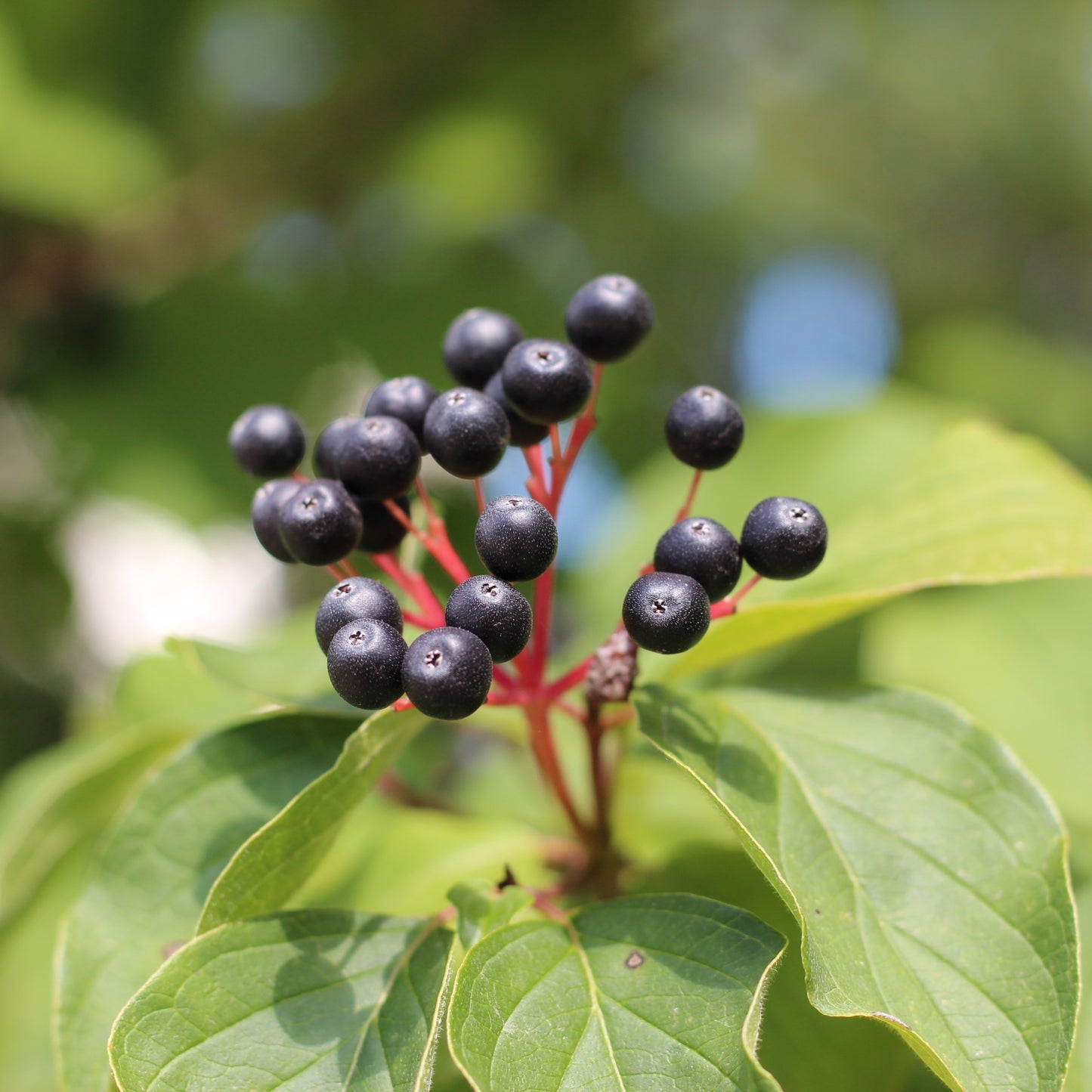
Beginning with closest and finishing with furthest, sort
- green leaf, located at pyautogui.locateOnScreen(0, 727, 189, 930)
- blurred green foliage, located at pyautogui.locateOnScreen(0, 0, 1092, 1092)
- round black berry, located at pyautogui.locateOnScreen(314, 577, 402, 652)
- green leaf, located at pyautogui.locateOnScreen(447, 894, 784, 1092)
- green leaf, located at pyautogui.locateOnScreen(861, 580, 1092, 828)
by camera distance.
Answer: green leaf, located at pyautogui.locateOnScreen(447, 894, 784, 1092), round black berry, located at pyautogui.locateOnScreen(314, 577, 402, 652), green leaf, located at pyautogui.locateOnScreen(0, 727, 189, 930), green leaf, located at pyautogui.locateOnScreen(861, 580, 1092, 828), blurred green foliage, located at pyautogui.locateOnScreen(0, 0, 1092, 1092)

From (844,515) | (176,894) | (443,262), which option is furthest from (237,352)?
(176,894)

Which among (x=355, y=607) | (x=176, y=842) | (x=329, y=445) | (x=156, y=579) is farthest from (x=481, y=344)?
(x=156, y=579)

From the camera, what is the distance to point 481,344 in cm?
149

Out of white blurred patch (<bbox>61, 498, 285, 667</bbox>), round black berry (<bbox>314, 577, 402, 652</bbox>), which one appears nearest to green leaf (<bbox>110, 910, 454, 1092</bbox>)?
round black berry (<bbox>314, 577, 402, 652</bbox>)

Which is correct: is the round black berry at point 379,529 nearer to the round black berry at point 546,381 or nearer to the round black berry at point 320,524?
the round black berry at point 320,524

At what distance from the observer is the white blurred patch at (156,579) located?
11.4ft

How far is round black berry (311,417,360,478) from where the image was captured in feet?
4.69

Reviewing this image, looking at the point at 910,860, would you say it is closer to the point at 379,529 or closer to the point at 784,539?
the point at 784,539

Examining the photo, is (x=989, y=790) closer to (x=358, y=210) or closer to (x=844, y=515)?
(x=844, y=515)

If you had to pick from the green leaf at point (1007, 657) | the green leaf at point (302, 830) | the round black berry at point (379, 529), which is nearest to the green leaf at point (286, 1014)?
the green leaf at point (302, 830)

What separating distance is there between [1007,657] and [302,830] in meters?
2.08

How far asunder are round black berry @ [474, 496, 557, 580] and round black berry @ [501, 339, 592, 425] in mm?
193

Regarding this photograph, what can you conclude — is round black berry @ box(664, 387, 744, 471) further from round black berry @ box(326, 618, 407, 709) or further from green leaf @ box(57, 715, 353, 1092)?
green leaf @ box(57, 715, 353, 1092)

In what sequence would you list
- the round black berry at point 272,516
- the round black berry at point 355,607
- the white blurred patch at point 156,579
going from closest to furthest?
the round black berry at point 355,607
the round black berry at point 272,516
the white blurred patch at point 156,579
